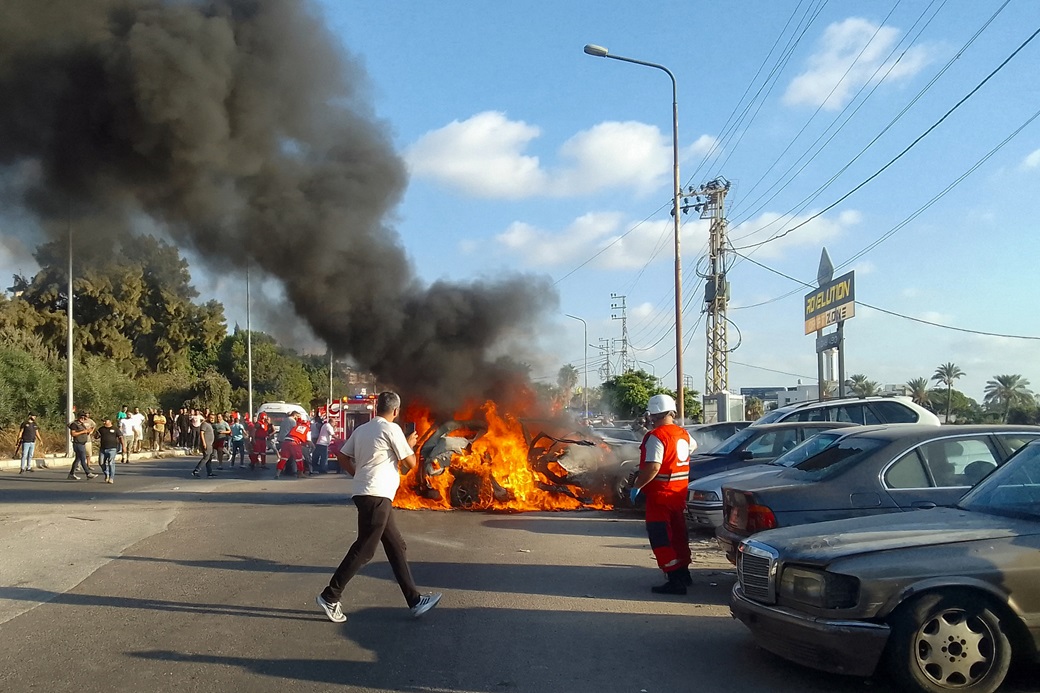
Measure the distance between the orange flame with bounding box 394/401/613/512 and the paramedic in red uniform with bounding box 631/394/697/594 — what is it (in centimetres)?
572

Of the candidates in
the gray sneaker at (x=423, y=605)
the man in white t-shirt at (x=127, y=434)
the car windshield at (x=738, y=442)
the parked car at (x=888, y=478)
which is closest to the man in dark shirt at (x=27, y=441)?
the man in white t-shirt at (x=127, y=434)

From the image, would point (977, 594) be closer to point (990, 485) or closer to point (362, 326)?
point (990, 485)

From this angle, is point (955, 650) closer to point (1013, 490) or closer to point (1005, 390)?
point (1013, 490)

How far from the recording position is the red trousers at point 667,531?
717 centimetres

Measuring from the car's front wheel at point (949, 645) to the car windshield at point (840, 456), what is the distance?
7.45 feet

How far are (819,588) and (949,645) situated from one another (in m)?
0.69

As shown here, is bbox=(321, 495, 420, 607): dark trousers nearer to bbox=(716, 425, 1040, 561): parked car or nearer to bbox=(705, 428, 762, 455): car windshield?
bbox=(716, 425, 1040, 561): parked car

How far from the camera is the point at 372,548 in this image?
20.5 ft

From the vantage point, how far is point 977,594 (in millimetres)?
4488

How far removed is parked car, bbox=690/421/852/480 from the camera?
1131 centimetres

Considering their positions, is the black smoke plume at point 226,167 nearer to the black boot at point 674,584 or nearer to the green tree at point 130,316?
the black boot at point 674,584

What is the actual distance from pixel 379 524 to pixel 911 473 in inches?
160

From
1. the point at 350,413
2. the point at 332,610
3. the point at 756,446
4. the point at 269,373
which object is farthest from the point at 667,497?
the point at 269,373

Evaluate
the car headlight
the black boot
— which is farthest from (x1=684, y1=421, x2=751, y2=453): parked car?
the car headlight
